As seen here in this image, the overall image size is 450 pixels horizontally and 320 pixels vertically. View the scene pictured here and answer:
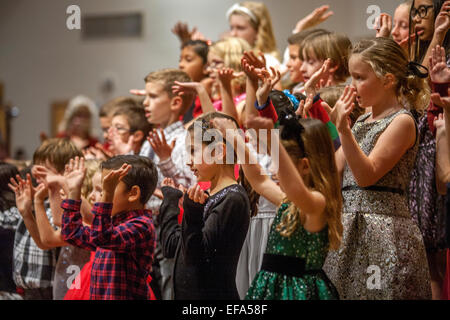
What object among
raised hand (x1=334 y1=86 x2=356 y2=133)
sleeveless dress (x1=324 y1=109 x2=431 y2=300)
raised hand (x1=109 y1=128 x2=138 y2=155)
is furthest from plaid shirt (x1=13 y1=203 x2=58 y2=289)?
raised hand (x1=334 y1=86 x2=356 y2=133)

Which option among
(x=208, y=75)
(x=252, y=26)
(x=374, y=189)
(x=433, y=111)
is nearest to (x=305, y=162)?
(x=374, y=189)

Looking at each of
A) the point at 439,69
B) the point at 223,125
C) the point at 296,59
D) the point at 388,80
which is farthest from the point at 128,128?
the point at 439,69

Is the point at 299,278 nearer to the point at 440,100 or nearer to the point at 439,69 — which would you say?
the point at 440,100

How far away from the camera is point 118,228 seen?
2471 millimetres

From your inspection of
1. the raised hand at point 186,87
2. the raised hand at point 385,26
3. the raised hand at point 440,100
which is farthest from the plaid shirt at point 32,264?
the raised hand at point 440,100

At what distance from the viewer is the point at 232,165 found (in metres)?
2.36

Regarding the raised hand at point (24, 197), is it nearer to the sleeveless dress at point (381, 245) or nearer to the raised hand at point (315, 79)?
the raised hand at point (315, 79)

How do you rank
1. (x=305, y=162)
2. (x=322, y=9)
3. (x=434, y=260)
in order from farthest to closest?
(x=322, y=9)
(x=434, y=260)
(x=305, y=162)

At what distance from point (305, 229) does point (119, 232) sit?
31.3 inches

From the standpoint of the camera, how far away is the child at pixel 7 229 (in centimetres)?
326

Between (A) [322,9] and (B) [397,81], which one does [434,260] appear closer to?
(B) [397,81]

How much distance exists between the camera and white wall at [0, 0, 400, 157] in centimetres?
805

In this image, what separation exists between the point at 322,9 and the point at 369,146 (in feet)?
5.92

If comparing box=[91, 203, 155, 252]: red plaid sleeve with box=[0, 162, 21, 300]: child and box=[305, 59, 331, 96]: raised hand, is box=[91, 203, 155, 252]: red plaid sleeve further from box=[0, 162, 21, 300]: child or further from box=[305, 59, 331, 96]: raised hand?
box=[0, 162, 21, 300]: child
